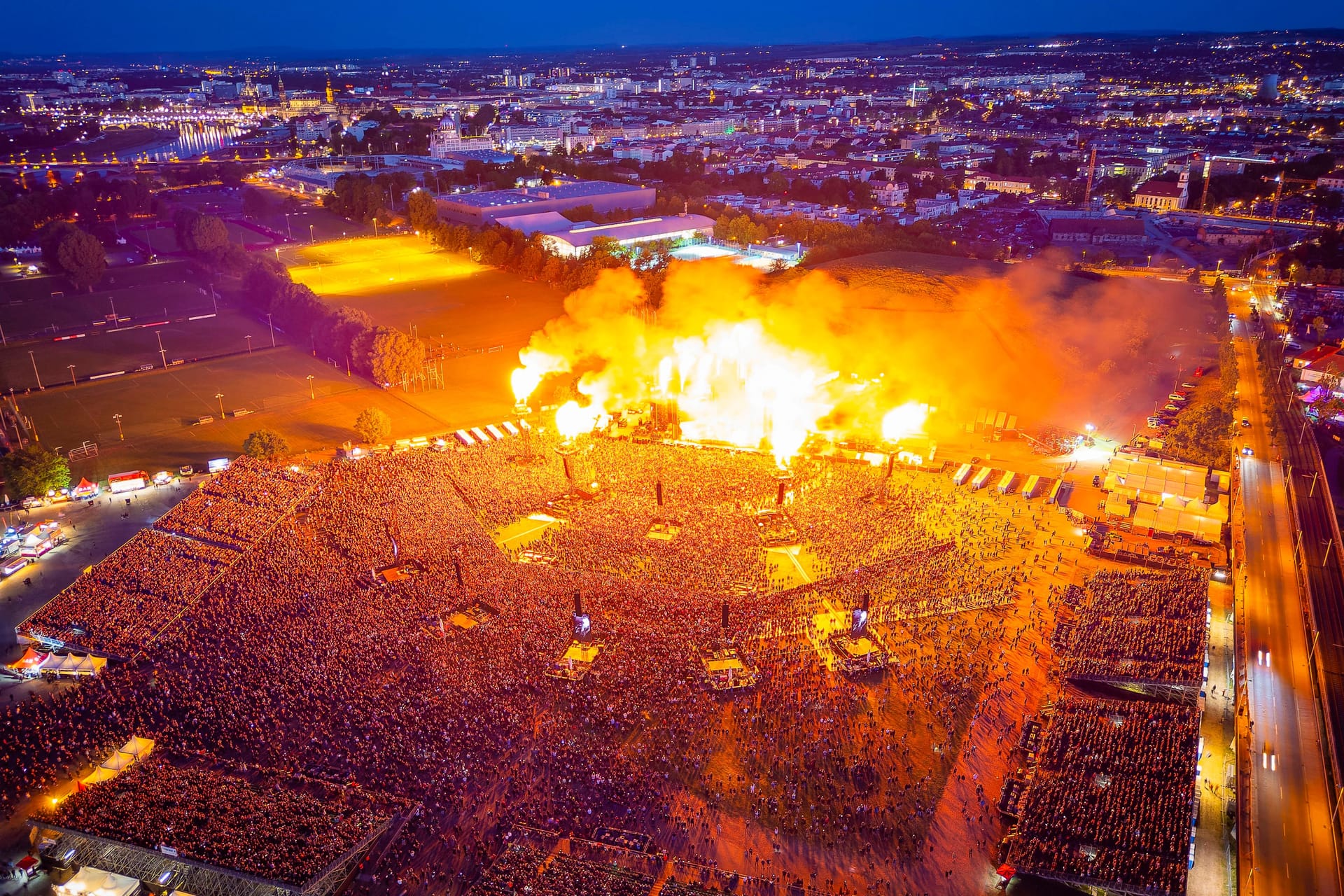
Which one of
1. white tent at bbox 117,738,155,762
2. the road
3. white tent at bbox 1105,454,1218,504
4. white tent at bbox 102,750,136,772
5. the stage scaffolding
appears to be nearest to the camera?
the stage scaffolding

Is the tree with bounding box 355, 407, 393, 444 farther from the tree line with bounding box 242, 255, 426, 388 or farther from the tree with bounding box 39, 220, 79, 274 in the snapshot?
the tree with bounding box 39, 220, 79, 274

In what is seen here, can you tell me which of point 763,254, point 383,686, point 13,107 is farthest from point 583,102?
point 383,686

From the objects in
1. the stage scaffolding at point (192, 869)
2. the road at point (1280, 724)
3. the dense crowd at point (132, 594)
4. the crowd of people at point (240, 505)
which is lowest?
the road at point (1280, 724)

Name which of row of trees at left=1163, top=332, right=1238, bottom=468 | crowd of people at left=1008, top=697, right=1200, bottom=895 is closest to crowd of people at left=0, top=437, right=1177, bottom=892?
crowd of people at left=1008, top=697, right=1200, bottom=895

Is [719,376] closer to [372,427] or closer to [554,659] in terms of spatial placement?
[372,427]

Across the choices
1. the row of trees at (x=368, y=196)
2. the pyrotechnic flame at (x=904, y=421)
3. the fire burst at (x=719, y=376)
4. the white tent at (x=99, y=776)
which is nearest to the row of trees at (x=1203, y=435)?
the pyrotechnic flame at (x=904, y=421)

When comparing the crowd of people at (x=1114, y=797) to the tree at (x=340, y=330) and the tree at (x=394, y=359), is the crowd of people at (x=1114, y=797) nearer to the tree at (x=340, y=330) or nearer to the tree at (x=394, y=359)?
the tree at (x=394, y=359)

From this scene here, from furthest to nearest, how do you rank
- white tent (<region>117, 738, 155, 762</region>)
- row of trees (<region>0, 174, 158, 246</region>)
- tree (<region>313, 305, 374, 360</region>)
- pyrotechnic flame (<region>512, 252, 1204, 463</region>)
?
row of trees (<region>0, 174, 158, 246</region>), tree (<region>313, 305, 374, 360</region>), pyrotechnic flame (<region>512, 252, 1204, 463</region>), white tent (<region>117, 738, 155, 762</region>)
